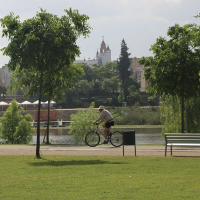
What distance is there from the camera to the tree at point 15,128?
105 ft

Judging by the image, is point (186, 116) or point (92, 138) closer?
point (92, 138)

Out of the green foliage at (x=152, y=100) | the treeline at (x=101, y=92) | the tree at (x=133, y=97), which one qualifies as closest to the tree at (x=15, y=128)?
the treeline at (x=101, y=92)

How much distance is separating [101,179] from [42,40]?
6529 millimetres

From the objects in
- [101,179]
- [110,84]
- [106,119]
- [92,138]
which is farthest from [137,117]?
[101,179]

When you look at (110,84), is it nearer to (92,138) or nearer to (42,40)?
(92,138)

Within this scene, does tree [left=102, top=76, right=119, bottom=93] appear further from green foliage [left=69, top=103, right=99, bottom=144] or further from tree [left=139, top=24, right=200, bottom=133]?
tree [left=139, top=24, right=200, bottom=133]

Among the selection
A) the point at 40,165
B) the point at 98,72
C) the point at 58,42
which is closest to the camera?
the point at 40,165

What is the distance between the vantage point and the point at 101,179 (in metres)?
Answer: 9.02

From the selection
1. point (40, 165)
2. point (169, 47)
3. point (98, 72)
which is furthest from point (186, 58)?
point (98, 72)

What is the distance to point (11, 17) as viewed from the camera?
47.0 ft

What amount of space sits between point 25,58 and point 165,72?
34.1 feet

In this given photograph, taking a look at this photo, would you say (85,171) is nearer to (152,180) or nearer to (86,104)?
(152,180)

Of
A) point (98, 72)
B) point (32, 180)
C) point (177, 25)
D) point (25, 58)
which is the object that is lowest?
point (32, 180)

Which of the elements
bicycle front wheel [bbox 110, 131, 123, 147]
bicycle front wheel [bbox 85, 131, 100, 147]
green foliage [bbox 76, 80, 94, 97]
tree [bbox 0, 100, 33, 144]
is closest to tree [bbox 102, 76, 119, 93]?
green foliage [bbox 76, 80, 94, 97]
